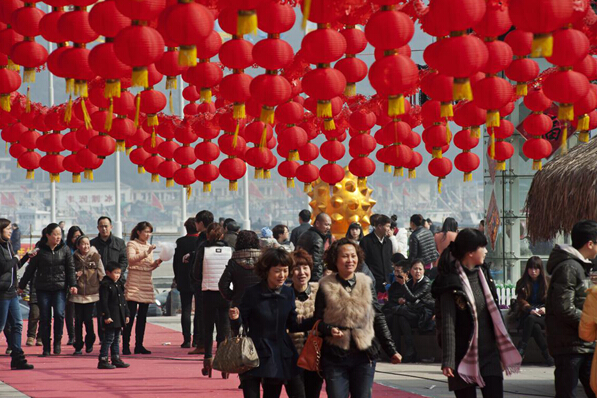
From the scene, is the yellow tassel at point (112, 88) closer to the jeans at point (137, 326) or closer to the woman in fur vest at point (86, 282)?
the woman in fur vest at point (86, 282)

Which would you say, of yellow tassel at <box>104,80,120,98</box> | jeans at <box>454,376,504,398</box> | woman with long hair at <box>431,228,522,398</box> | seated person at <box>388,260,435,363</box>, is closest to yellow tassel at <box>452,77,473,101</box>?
woman with long hair at <box>431,228,522,398</box>

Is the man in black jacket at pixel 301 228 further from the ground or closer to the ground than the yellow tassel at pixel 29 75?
closer to the ground

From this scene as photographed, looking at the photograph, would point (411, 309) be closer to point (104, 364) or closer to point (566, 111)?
point (104, 364)

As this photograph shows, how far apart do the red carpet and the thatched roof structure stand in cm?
280

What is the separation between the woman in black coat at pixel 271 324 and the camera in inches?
264

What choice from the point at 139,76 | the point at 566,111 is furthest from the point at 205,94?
the point at 566,111

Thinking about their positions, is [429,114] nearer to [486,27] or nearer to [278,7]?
[486,27]

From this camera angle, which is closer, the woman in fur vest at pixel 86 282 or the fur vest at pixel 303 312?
the fur vest at pixel 303 312

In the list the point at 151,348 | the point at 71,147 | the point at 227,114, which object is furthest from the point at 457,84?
the point at 151,348

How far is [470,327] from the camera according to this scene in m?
5.95

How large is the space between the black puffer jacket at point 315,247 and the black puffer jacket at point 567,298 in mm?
5700

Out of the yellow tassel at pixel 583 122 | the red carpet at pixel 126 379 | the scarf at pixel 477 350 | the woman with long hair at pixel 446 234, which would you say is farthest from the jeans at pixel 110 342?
the scarf at pixel 477 350

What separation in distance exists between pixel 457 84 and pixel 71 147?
6889mm

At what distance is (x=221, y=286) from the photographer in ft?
31.7
